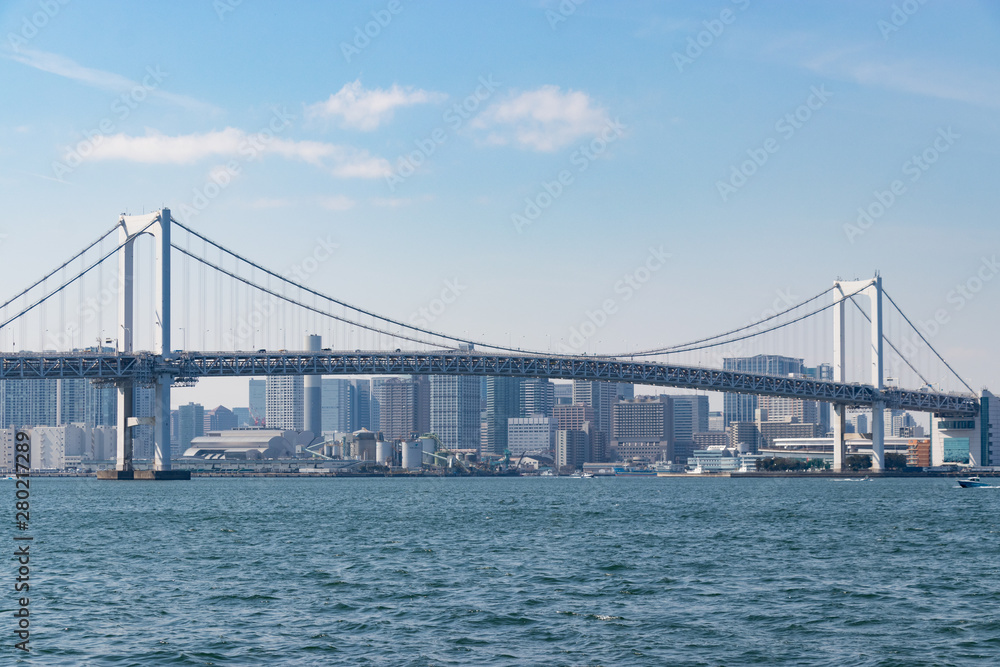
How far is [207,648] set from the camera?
17.1m

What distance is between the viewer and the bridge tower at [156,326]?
7862 cm

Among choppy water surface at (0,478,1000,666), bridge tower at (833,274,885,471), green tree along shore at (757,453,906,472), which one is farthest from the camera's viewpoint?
green tree along shore at (757,453,906,472)

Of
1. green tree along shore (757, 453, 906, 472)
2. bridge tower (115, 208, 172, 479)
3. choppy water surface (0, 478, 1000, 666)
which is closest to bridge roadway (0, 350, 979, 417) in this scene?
bridge tower (115, 208, 172, 479)

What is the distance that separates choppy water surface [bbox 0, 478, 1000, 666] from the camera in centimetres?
1698

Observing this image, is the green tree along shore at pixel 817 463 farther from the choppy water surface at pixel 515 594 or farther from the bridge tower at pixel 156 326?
the choppy water surface at pixel 515 594

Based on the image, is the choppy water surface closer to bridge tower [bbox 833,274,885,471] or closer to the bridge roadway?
the bridge roadway

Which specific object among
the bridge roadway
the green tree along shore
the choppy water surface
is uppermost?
the bridge roadway

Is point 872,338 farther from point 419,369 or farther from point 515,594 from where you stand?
point 515,594

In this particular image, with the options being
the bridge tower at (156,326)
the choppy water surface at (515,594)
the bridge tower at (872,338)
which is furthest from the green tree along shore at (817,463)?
the choppy water surface at (515,594)

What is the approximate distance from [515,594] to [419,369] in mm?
67698

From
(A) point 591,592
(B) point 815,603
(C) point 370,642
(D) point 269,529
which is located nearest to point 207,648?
(C) point 370,642

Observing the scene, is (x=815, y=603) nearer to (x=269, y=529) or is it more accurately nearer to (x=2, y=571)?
(x=2, y=571)

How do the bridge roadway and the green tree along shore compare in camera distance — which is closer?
the bridge roadway

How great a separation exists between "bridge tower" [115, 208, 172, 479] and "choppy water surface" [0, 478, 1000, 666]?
3961cm
